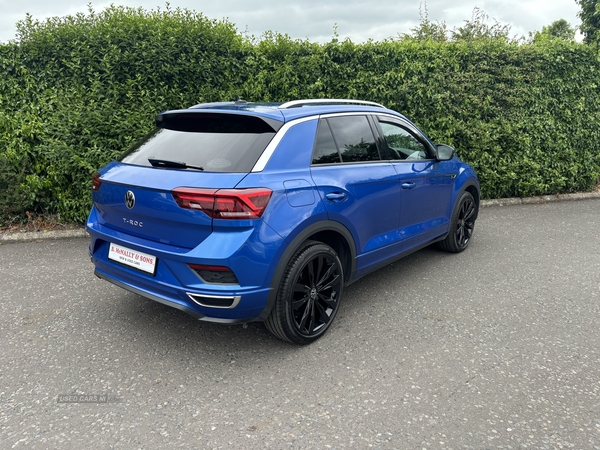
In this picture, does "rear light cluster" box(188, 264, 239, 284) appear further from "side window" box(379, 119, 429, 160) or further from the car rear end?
"side window" box(379, 119, 429, 160)

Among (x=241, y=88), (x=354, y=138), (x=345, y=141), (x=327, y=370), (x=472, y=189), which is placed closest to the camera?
(x=327, y=370)

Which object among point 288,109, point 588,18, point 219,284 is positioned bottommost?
point 219,284

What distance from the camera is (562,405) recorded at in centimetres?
255

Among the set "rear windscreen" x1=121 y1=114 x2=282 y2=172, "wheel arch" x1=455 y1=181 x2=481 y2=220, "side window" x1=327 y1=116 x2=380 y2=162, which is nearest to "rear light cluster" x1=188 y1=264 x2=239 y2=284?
"rear windscreen" x1=121 y1=114 x2=282 y2=172

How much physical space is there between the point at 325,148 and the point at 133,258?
1.55m

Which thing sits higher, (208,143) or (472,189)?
(208,143)

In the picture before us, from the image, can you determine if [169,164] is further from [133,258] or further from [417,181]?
[417,181]

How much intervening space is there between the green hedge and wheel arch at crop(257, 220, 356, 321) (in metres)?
3.66

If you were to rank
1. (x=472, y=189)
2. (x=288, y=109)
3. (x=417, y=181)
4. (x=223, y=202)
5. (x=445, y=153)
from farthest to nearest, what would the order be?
1. (x=472, y=189)
2. (x=445, y=153)
3. (x=417, y=181)
4. (x=288, y=109)
5. (x=223, y=202)

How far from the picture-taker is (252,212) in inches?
104

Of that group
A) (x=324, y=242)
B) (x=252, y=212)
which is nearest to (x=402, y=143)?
(x=324, y=242)

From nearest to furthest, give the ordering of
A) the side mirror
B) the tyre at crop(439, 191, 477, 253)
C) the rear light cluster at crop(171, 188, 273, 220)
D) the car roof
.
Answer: the rear light cluster at crop(171, 188, 273, 220) < the car roof < the side mirror < the tyre at crop(439, 191, 477, 253)

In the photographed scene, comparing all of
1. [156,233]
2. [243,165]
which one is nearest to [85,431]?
[156,233]

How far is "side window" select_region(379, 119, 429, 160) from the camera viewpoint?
4.05 meters
